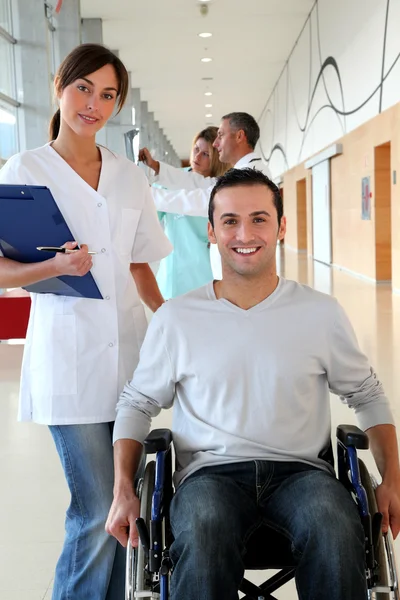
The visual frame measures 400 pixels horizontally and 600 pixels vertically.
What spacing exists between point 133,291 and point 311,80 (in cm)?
1820

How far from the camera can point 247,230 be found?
1.99 m

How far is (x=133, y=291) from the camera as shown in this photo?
2199mm

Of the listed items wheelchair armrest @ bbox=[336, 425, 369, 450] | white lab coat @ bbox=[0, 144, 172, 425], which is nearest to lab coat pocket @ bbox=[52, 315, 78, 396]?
white lab coat @ bbox=[0, 144, 172, 425]

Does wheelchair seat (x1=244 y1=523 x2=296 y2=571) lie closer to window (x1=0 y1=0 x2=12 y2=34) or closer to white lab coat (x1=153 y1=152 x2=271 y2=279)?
white lab coat (x1=153 y1=152 x2=271 y2=279)

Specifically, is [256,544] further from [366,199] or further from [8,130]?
[366,199]

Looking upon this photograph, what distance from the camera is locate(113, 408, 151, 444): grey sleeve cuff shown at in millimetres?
1930

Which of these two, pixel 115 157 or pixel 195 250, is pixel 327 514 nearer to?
pixel 115 157

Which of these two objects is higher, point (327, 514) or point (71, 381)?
point (71, 381)

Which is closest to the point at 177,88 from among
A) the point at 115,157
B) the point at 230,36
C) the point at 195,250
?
the point at 230,36

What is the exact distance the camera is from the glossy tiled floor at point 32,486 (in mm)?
2756

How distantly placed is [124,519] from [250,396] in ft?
1.36

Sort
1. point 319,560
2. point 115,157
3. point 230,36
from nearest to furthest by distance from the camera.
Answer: point 319,560, point 115,157, point 230,36

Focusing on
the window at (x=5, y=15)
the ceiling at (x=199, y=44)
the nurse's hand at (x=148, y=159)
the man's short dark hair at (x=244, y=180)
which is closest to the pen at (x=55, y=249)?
the man's short dark hair at (x=244, y=180)

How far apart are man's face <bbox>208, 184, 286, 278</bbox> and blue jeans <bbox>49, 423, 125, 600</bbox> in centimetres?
58
